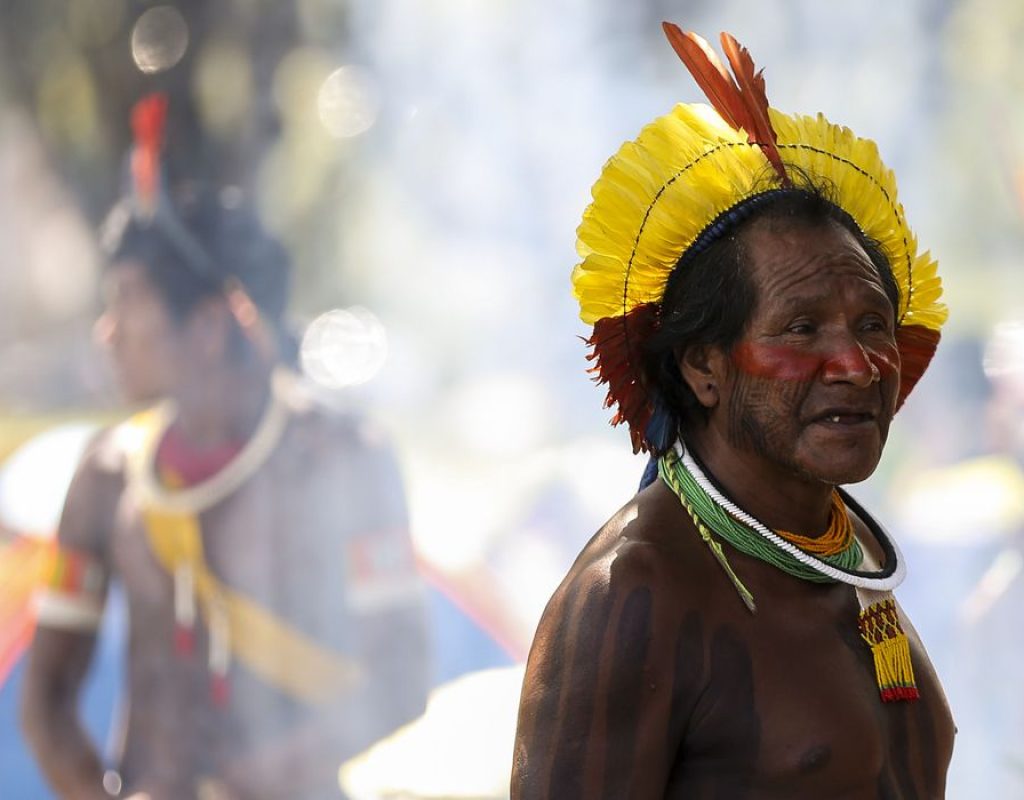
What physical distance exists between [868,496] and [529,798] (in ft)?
14.4

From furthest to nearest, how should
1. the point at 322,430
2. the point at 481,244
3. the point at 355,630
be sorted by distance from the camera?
1. the point at 481,244
2. the point at 322,430
3. the point at 355,630

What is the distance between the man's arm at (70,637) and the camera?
20.0ft

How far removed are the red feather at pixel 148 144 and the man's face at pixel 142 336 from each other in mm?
317

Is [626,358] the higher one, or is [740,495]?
[626,358]

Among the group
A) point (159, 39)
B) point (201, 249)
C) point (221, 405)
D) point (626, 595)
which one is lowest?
point (626, 595)

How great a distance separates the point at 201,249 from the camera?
6285mm

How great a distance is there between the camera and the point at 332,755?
6086 millimetres

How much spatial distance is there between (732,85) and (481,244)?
4169 mm

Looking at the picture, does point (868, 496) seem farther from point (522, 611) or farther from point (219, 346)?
point (219, 346)

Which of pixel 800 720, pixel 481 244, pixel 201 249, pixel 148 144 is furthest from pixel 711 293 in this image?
pixel 148 144


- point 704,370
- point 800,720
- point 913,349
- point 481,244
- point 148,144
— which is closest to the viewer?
point 800,720

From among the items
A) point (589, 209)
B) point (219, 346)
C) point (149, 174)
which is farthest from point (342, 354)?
point (589, 209)

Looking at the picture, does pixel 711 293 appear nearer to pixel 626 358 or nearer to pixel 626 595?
pixel 626 358

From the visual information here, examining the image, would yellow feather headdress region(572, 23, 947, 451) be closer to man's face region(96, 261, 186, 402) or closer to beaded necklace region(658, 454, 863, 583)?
beaded necklace region(658, 454, 863, 583)
